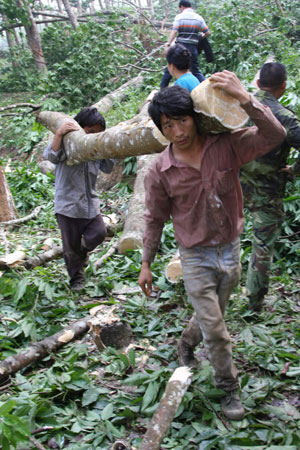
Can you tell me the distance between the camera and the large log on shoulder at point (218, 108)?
7.37 ft

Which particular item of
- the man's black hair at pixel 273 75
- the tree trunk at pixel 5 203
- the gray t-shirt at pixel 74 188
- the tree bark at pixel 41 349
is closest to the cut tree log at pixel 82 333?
the tree bark at pixel 41 349

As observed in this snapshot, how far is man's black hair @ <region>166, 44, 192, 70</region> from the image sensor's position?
15.9 feet

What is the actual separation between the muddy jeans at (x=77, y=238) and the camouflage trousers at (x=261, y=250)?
5.26 feet

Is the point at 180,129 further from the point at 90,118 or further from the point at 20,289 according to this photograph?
the point at 20,289

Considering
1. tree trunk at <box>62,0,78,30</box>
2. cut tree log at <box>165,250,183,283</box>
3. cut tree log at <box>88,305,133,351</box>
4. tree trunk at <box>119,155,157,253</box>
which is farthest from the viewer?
tree trunk at <box>62,0,78,30</box>

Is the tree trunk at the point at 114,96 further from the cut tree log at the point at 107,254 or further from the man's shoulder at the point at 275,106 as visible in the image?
the man's shoulder at the point at 275,106

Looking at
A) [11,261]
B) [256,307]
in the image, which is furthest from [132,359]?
[11,261]

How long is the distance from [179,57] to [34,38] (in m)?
11.9

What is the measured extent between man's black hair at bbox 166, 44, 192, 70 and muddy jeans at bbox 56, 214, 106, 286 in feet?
6.58

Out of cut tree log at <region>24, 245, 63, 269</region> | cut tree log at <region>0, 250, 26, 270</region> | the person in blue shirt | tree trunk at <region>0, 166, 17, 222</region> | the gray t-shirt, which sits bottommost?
cut tree log at <region>24, 245, 63, 269</region>

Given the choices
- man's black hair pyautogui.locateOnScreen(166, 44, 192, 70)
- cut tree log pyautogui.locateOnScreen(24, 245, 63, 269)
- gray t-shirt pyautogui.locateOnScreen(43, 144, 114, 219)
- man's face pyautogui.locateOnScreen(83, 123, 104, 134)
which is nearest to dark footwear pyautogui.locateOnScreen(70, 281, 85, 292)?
cut tree log pyautogui.locateOnScreen(24, 245, 63, 269)

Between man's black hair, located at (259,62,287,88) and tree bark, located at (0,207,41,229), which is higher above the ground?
man's black hair, located at (259,62,287,88)

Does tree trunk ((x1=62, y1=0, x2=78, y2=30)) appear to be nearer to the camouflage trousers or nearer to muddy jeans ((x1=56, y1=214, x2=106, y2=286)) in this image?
muddy jeans ((x1=56, y1=214, x2=106, y2=286))

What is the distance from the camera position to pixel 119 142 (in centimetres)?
338
